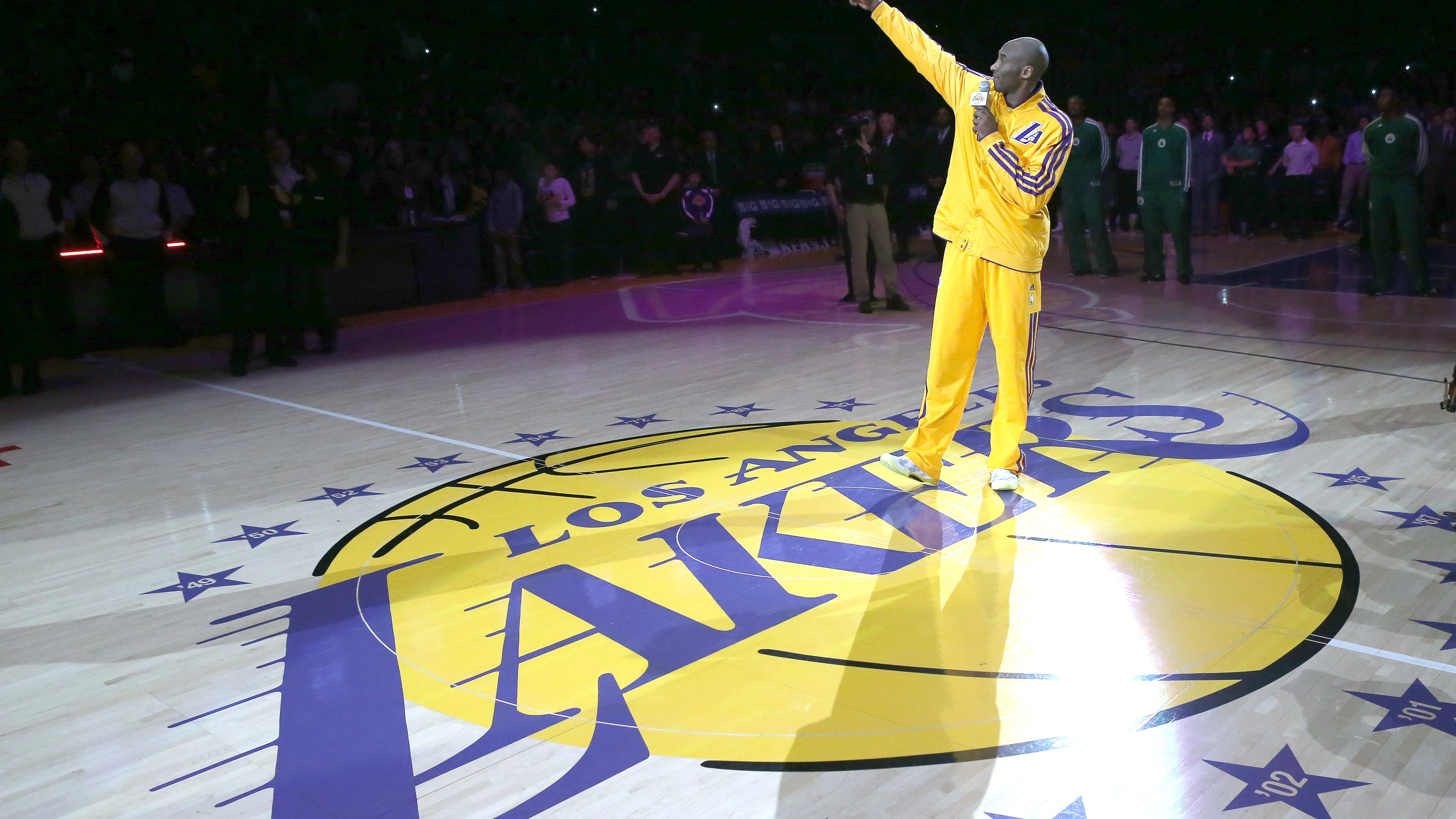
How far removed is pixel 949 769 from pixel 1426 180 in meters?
14.6

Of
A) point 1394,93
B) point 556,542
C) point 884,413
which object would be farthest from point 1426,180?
point 556,542

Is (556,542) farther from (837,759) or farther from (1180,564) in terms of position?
(1180,564)

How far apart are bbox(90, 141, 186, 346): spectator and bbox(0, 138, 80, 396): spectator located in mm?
508

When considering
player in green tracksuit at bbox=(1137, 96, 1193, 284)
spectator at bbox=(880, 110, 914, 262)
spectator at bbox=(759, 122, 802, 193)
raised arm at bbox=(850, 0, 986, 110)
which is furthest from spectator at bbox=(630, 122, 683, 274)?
raised arm at bbox=(850, 0, 986, 110)

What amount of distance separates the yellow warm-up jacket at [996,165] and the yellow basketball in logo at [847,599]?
1.04m

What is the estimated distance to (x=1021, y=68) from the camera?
4152 mm

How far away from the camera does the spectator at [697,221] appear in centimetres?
1323

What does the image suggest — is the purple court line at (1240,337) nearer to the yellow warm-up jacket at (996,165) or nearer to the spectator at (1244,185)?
the yellow warm-up jacket at (996,165)

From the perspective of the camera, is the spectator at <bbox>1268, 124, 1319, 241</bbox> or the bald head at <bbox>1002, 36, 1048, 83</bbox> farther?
the spectator at <bbox>1268, 124, 1319, 241</bbox>

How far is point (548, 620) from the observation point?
3436mm

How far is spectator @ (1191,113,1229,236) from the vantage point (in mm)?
14680

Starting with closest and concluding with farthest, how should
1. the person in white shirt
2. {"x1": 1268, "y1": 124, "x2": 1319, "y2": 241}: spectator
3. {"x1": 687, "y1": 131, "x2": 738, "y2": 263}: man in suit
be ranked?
1. the person in white shirt
2. {"x1": 687, "y1": 131, "x2": 738, "y2": 263}: man in suit
3. {"x1": 1268, "y1": 124, "x2": 1319, "y2": 241}: spectator

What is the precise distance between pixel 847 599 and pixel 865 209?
21.0 feet

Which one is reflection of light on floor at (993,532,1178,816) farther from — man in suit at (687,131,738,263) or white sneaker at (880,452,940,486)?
man in suit at (687,131,738,263)
